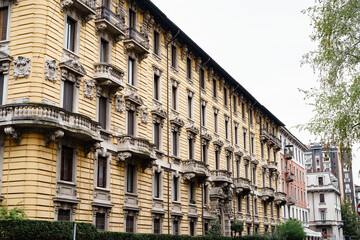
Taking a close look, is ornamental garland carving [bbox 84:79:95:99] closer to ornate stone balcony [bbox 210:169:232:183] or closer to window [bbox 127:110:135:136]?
window [bbox 127:110:135:136]

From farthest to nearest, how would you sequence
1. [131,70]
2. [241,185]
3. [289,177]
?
1. [289,177]
2. [241,185]
3. [131,70]

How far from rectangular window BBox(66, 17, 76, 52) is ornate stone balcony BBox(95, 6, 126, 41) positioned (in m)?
1.96

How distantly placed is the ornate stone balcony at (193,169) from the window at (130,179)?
7.35 m

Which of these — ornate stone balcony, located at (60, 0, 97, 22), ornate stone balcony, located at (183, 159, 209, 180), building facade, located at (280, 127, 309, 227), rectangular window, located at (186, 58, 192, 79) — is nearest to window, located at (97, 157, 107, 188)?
ornate stone balcony, located at (60, 0, 97, 22)

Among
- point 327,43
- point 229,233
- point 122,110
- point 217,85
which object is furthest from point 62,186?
point 217,85

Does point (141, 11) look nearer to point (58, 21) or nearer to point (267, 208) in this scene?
point (58, 21)

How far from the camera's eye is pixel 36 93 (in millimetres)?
22781

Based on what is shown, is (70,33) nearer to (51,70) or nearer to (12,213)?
(51,70)

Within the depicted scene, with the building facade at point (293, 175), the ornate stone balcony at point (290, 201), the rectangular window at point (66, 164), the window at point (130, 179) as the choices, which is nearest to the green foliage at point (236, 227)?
the window at point (130, 179)

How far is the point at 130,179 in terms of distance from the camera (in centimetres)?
3028

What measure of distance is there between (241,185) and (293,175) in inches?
1098

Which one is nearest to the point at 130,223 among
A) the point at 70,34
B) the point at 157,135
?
the point at 157,135

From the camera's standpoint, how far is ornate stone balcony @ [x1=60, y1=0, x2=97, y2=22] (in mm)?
25125

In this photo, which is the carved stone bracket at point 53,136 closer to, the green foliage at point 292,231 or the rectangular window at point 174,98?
the rectangular window at point 174,98
